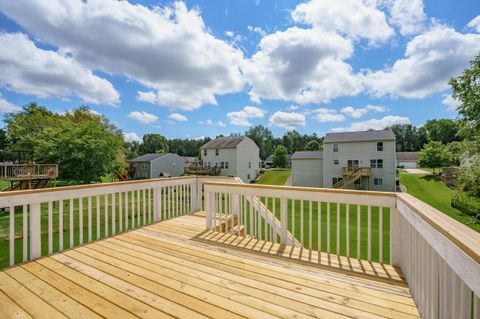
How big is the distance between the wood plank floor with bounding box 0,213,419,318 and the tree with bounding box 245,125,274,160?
51.4 m

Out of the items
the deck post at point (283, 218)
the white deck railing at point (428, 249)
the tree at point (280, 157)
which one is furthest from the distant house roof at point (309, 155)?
the deck post at point (283, 218)

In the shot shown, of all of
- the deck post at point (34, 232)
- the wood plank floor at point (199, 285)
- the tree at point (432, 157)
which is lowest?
the wood plank floor at point (199, 285)

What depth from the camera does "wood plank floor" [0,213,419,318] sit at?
5.82 feet

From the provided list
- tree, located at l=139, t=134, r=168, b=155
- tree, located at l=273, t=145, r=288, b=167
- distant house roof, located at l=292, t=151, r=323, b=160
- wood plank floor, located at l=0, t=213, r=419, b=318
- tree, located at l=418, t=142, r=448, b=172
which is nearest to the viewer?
wood plank floor, located at l=0, t=213, r=419, b=318

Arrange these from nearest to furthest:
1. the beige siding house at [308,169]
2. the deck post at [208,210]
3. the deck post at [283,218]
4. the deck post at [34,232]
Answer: the deck post at [34,232], the deck post at [283,218], the deck post at [208,210], the beige siding house at [308,169]

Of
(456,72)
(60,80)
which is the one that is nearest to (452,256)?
(456,72)

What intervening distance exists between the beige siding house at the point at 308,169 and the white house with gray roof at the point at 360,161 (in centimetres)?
118

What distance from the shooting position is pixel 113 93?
16.6 m

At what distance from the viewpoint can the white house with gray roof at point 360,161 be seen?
1961 cm

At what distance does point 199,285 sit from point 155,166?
32.0 m

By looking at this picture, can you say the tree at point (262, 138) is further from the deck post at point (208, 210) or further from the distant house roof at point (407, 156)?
the deck post at point (208, 210)

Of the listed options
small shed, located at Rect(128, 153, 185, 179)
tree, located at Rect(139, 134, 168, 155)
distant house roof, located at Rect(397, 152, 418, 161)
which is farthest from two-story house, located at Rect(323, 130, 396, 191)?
tree, located at Rect(139, 134, 168, 155)

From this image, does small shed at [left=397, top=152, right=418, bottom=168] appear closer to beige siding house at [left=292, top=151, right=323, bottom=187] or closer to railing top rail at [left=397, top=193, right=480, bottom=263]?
beige siding house at [left=292, top=151, right=323, bottom=187]

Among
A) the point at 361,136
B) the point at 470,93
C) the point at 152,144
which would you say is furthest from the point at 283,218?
the point at 152,144
